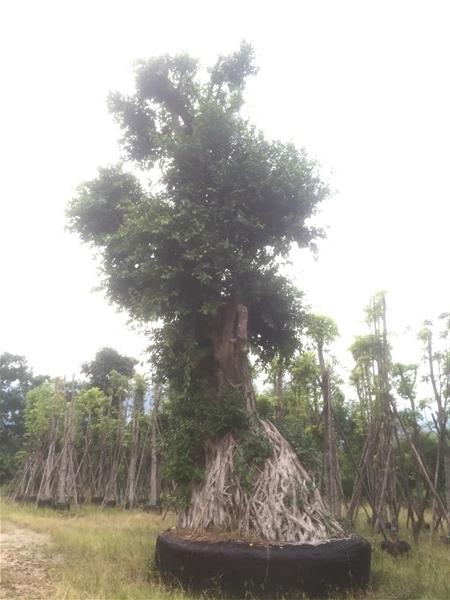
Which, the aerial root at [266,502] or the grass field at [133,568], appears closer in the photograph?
the grass field at [133,568]

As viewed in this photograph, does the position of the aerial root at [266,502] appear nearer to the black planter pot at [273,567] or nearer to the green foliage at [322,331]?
the black planter pot at [273,567]

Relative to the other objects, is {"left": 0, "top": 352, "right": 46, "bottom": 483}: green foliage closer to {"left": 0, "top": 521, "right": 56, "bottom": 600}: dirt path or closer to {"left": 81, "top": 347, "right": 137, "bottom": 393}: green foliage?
{"left": 81, "top": 347, "right": 137, "bottom": 393}: green foliage

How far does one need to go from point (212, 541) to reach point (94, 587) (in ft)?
6.16

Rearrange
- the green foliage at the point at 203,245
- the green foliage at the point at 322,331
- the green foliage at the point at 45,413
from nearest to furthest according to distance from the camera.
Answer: the green foliage at the point at 203,245, the green foliage at the point at 322,331, the green foliage at the point at 45,413

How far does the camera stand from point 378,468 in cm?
1241

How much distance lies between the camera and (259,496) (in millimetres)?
8766

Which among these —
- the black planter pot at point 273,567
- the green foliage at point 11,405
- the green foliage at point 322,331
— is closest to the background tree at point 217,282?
the black planter pot at point 273,567

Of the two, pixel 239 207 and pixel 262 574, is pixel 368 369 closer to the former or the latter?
pixel 239 207

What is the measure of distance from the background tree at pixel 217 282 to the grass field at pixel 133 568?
1244 mm

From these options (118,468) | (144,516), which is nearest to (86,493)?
(118,468)

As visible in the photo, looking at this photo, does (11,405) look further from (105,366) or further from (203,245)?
(203,245)

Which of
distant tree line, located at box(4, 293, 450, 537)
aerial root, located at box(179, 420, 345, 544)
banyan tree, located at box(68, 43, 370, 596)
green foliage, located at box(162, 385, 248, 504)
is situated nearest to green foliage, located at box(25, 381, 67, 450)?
distant tree line, located at box(4, 293, 450, 537)

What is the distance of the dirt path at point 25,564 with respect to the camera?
762 cm

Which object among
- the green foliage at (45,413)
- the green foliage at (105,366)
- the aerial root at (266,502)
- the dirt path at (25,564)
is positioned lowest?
the dirt path at (25,564)
